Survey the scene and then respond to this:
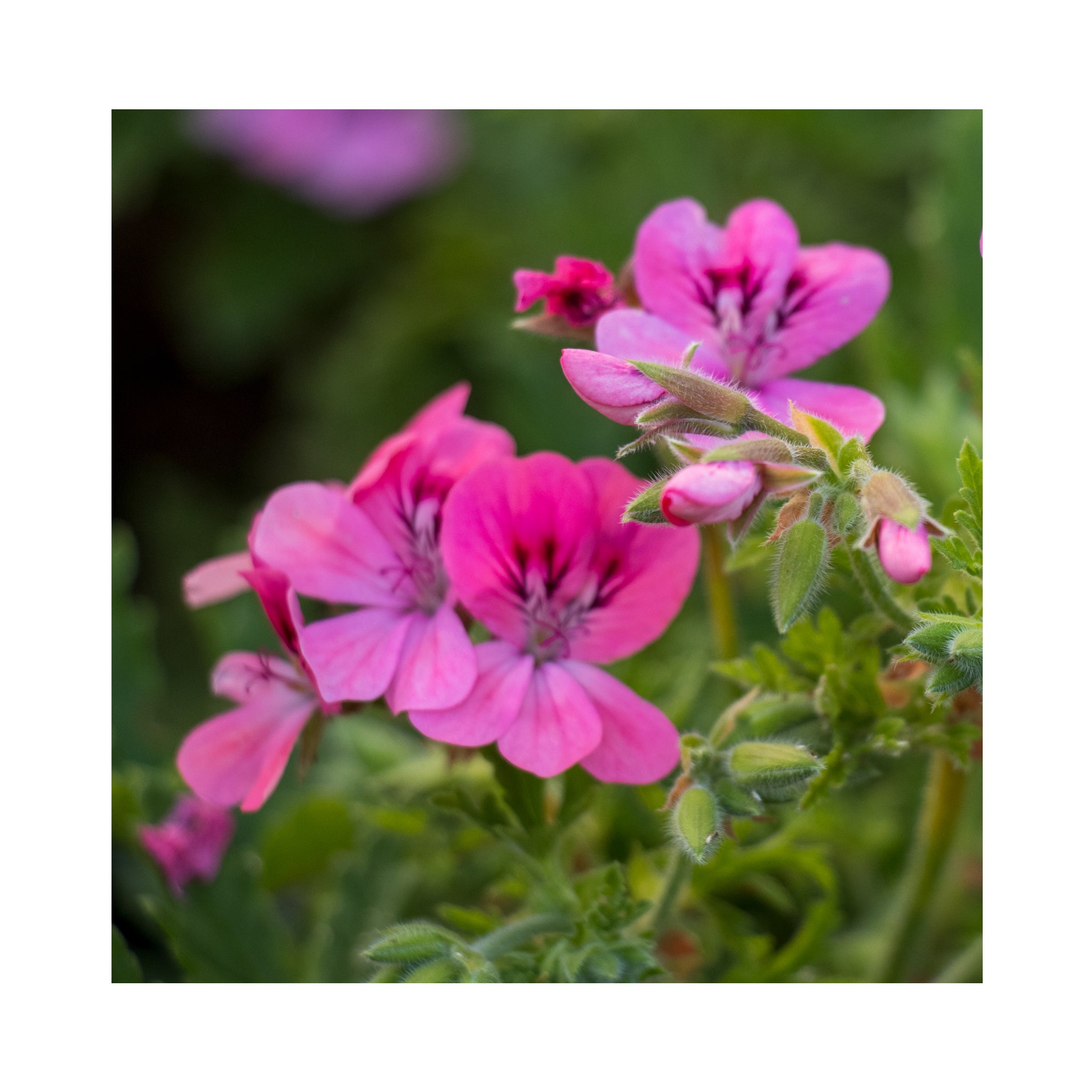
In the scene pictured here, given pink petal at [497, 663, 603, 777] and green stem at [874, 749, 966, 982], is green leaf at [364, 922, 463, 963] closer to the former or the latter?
pink petal at [497, 663, 603, 777]

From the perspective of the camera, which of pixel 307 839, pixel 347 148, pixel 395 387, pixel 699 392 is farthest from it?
→ pixel 347 148

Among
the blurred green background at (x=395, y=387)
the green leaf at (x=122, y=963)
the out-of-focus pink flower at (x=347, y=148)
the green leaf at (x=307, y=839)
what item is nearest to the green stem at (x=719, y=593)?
the blurred green background at (x=395, y=387)

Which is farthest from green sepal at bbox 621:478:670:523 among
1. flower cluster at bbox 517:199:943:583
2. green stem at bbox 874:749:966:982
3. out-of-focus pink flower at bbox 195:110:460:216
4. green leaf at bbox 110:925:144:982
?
out-of-focus pink flower at bbox 195:110:460:216

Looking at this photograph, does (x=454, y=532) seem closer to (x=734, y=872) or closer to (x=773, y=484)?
(x=773, y=484)

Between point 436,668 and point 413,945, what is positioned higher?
point 436,668

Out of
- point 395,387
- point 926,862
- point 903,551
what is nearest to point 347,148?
point 395,387

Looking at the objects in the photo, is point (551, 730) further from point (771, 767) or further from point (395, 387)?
point (395, 387)

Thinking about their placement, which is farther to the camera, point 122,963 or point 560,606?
point 122,963

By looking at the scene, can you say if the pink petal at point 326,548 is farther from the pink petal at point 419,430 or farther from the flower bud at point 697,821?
the flower bud at point 697,821
